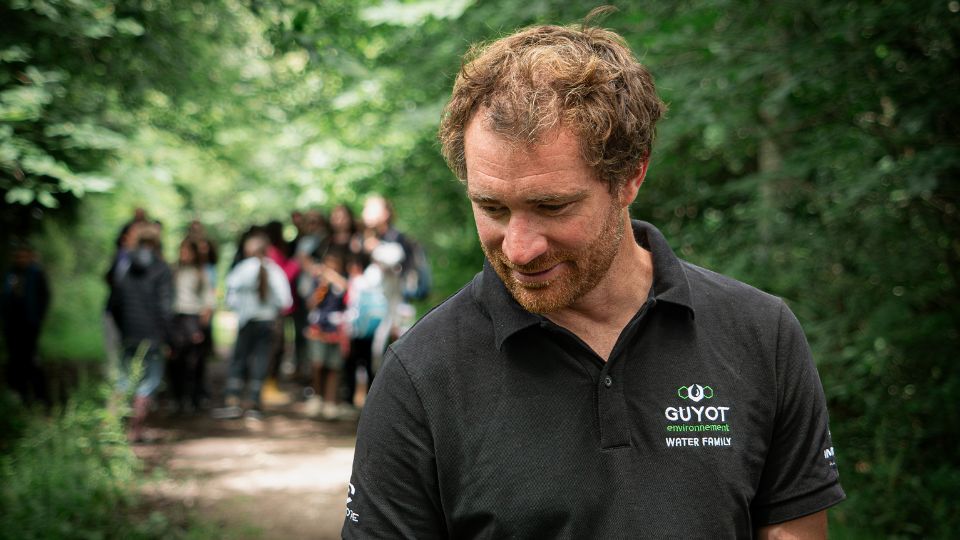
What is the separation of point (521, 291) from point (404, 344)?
30cm

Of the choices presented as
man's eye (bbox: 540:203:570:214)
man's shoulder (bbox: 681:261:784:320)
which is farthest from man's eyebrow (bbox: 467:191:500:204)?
man's shoulder (bbox: 681:261:784:320)

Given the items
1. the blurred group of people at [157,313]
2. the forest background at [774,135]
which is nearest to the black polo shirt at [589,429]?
the forest background at [774,135]

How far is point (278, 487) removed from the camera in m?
8.28

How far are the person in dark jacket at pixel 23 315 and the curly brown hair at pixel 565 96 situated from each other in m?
10.6

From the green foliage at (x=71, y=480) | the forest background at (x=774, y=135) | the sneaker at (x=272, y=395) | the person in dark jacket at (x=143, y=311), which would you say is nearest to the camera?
the forest background at (x=774, y=135)

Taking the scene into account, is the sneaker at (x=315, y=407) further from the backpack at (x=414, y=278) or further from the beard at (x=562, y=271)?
the beard at (x=562, y=271)

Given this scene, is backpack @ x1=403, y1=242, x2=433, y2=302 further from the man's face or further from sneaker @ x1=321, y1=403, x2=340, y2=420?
the man's face

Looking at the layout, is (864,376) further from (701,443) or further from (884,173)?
(701,443)

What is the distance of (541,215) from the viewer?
2.22 m

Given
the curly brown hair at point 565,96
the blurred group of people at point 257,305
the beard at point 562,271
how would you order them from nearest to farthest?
the curly brown hair at point 565,96, the beard at point 562,271, the blurred group of people at point 257,305

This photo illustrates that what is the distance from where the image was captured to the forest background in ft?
17.5

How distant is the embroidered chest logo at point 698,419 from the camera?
2238 millimetres

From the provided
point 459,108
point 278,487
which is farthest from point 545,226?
point 278,487

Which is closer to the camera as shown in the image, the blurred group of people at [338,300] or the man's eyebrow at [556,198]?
the man's eyebrow at [556,198]
